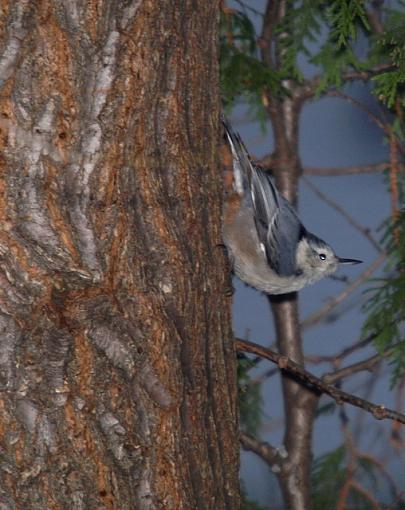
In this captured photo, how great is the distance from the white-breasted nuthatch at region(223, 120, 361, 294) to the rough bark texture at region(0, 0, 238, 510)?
946mm

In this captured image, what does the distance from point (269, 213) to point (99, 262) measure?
1.40m

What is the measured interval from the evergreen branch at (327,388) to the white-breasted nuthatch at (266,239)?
69 centimetres

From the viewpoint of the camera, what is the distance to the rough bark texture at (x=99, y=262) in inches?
Result: 56.6

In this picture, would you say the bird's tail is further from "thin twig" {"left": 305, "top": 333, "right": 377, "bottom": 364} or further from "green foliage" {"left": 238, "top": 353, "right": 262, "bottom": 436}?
"green foliage" {"left": 238, "top": 353, "right": 262, "bottom": 436}

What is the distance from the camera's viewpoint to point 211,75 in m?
1.71

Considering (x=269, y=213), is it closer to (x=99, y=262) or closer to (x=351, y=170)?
(x=351, y=170)

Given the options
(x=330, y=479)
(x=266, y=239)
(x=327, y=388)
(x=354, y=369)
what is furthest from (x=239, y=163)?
(x=330, y=479)

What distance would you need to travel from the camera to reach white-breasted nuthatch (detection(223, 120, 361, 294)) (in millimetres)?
2695

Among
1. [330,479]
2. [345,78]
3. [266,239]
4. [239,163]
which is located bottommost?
[330,479]

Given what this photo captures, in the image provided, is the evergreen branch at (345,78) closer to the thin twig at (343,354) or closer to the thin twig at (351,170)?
the thin twig at (351,170)

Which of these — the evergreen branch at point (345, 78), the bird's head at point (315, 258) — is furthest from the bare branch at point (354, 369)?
the evergreen branch at point (345, 78)

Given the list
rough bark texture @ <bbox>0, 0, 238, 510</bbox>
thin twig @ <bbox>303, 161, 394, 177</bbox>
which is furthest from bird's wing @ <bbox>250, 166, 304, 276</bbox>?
rough bark texture @ <bbox>0, 0, 238, 510</bbox>

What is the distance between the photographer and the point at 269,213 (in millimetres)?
2820

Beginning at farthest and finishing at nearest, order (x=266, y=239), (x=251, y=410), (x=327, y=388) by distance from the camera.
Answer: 1. (x=251, y=410)
2. (x=266, y=239)
3. (x=327, y=388)
